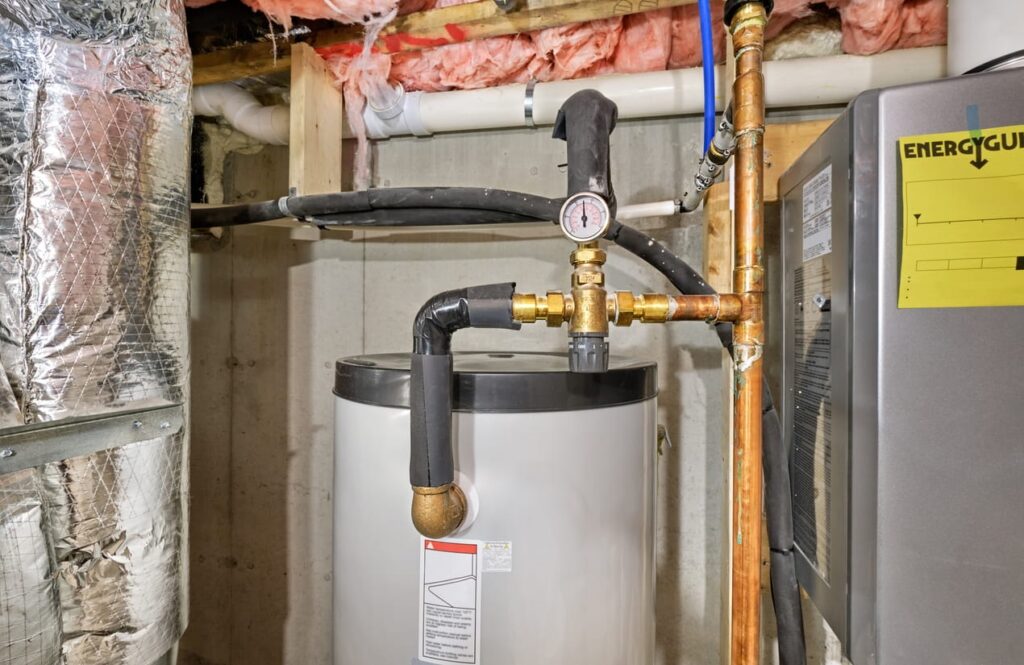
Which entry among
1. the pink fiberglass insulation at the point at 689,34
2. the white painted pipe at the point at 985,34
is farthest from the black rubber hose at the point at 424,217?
the white painted pipe at the point at 985,34

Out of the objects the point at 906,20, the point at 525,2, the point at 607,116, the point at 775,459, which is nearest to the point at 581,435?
the point at 775,459

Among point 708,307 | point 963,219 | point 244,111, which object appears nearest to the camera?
point 963,219

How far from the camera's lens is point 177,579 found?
0.65 metres

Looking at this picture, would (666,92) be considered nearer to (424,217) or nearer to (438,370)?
(424,217)

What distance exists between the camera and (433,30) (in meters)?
0.87

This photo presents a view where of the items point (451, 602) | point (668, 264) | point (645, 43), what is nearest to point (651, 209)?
point (668, 264)

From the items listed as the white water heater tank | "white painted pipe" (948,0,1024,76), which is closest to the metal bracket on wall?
the white water heater tank

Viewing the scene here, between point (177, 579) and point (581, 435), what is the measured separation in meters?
0.58

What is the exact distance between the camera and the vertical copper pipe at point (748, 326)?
0.60m

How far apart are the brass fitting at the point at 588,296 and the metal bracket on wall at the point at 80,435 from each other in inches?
21.2

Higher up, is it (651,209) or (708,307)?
(651,209)

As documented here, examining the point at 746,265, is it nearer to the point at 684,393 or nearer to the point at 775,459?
the point at 775,459

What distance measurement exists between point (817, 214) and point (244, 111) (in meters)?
1.16

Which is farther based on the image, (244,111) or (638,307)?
(244,111)
